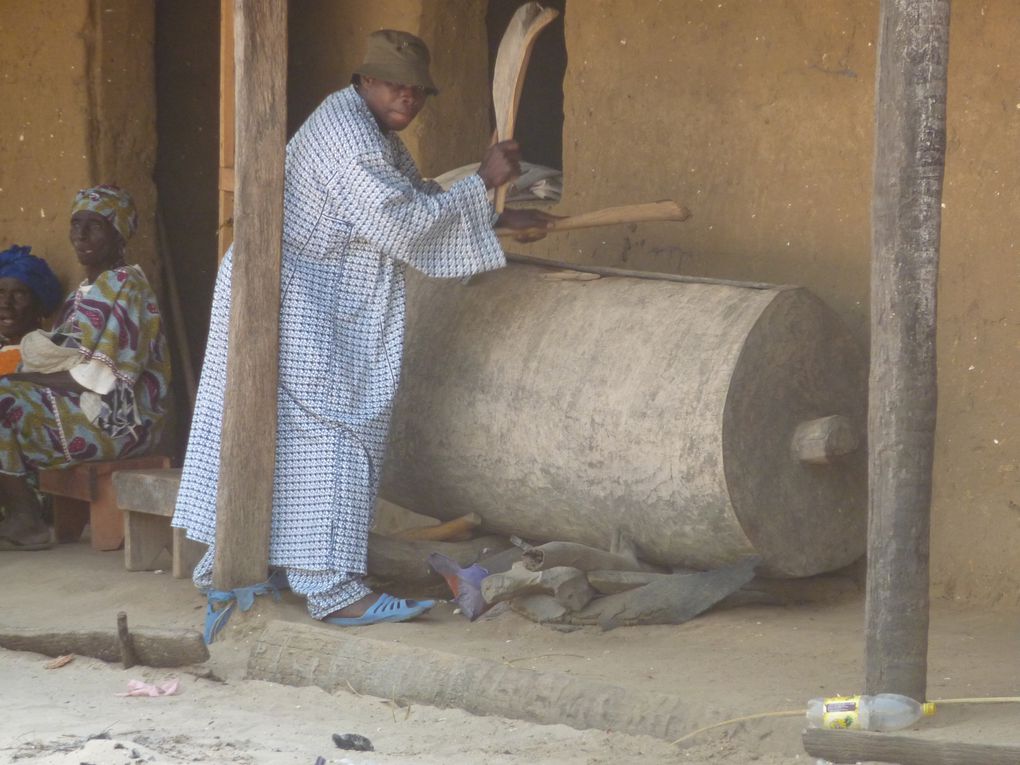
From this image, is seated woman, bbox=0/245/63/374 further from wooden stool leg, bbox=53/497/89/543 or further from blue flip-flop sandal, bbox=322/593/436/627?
blue flip-flop sandal, bbox=322/593/436/627

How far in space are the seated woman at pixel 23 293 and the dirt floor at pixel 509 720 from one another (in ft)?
6.49

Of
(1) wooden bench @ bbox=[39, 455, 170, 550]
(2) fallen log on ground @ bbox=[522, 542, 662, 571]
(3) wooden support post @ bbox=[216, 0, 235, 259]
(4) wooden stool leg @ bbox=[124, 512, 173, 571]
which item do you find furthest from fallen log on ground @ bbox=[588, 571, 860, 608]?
(1) wooden bench @ bbox=[39, 455, 170, 550]

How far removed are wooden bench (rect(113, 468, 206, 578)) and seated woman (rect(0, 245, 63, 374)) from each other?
3.74 feet

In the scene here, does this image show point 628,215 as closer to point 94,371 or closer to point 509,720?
point 509,720

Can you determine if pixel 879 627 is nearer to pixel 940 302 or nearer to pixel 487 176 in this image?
pixel 940 302

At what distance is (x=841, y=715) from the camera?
3.25m

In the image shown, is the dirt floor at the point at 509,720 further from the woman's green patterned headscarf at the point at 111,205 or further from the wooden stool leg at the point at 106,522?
the woman's green patterned headscarf at the point at 111,205

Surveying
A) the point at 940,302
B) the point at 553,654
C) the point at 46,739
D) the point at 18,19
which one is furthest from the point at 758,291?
the point at 18,19

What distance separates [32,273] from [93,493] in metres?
1.14

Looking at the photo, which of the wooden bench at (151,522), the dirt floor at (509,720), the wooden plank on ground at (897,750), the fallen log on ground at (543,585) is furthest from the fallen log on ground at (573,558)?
the wooden bench at (151,522)

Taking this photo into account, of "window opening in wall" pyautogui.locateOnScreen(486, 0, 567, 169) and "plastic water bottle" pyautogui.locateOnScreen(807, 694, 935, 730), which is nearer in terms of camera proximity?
"plastic water bottle" pyautogui.locateOnScreen(807, 694, 935, 730)

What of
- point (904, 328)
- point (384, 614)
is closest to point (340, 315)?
point (384, 614)

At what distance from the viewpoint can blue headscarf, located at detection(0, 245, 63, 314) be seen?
6520 mm

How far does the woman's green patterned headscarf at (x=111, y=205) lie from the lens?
19.4 ft
